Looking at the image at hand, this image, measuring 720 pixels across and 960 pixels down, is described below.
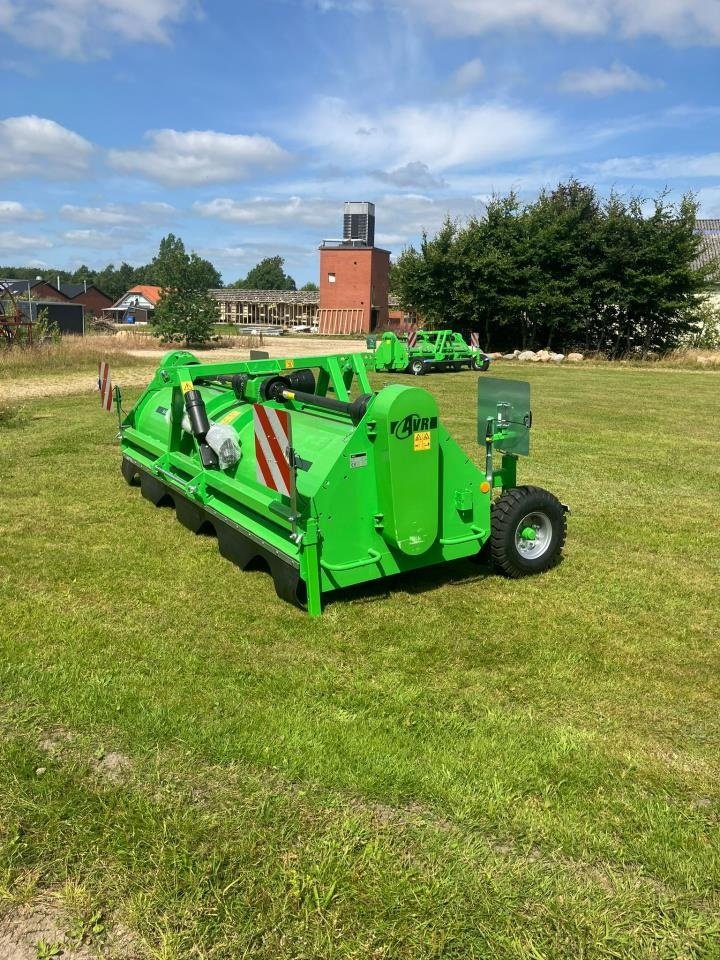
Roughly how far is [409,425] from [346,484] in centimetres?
55

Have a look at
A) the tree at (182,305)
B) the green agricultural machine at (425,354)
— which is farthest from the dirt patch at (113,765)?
the tree at (182,305)

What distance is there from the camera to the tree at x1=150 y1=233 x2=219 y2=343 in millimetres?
34906

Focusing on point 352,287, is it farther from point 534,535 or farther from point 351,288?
point 534,535

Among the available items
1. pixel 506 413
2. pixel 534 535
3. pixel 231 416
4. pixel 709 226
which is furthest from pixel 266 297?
pixel 534 535

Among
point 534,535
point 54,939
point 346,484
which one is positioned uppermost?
point 346,484

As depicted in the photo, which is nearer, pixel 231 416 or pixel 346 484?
pixel 346 484

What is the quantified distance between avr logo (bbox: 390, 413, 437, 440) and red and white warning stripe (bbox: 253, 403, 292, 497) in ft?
2.19

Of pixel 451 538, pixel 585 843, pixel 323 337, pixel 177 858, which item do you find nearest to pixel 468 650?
pixel 451 538

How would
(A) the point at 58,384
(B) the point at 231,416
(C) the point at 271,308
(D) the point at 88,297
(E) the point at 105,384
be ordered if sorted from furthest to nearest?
(D) the point at 88,297 → (C) the point at 271,308 → (A) the point at 58,384 → (E) the point at 105,384 → (B) the point at 231,416

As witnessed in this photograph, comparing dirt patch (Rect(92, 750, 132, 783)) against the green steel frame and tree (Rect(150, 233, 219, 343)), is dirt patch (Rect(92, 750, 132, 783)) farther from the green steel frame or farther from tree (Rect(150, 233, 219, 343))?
tree (Rect(150, 233, 219, 343))

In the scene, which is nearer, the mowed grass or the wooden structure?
the mowed grass

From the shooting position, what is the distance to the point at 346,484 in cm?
435

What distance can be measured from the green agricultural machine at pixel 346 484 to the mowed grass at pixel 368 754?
291 mm

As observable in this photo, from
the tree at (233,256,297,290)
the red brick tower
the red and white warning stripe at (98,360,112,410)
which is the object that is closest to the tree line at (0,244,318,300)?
the tree at (233,256,297,290)
